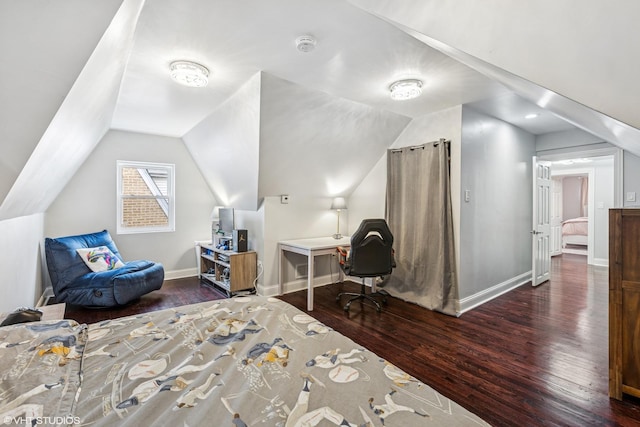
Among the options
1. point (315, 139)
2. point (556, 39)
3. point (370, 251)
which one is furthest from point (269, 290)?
point (556, 39)

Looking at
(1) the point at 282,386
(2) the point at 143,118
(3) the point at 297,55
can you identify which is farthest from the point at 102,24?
(2) the point at 143,118

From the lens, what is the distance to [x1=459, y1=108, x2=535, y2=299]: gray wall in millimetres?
3549

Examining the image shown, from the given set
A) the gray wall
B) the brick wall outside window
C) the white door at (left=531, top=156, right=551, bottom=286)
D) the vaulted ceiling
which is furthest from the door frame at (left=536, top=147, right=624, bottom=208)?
the brick wall outside window

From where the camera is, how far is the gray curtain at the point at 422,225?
11.5ft

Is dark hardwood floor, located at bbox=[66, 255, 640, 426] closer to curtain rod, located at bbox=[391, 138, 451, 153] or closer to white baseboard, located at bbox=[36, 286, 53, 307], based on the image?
white baseboard, located at bbox=[36, 286, 53, 307]

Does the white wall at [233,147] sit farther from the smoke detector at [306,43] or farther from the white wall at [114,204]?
the smoke detector at [306,43]

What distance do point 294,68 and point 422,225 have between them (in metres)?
2.44

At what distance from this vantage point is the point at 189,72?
7.91 feet

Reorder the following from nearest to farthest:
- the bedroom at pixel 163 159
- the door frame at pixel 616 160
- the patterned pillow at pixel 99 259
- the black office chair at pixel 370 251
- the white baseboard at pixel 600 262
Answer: the bedroom at pixel 163 159 → the black office chair at pixel 370 251 → the patterned pillow at pixel 99 259 → the door frame at pixel 616 160 → the white baseboard at pixel 600 262

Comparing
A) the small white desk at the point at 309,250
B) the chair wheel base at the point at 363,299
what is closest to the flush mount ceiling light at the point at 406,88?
the small white desk at the point at 309,250

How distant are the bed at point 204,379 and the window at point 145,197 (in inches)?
146

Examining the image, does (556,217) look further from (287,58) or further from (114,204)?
(114,204)

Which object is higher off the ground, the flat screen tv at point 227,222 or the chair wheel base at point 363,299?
the flat screen tv at point 227,222

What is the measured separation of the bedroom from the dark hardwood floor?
0.55m
